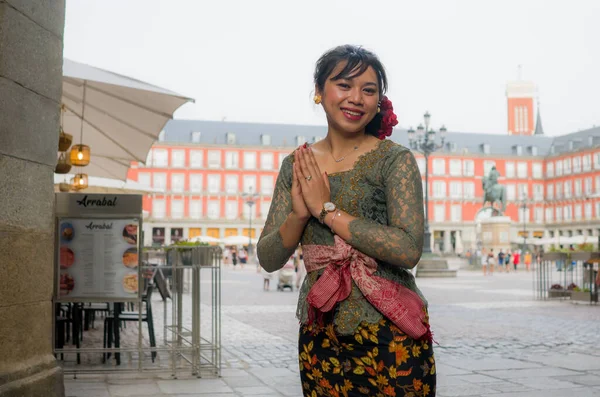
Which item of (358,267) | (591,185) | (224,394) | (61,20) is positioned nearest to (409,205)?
(358,267)

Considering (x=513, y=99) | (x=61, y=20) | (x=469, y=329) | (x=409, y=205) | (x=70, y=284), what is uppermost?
(x=513, y=99)

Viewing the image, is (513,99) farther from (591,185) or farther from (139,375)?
(139,375)

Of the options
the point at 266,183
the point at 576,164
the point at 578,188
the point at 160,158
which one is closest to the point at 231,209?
the point at 266,183

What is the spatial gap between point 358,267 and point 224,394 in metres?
3.42

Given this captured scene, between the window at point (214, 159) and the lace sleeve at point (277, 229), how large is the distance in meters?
68.1

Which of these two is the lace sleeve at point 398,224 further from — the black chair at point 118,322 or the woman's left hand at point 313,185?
the black chair at point 118,322

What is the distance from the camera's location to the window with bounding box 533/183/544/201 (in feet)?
248

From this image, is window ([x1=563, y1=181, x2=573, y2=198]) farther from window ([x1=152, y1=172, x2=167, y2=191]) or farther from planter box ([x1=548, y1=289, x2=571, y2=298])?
planter box ([x1=548, y1=289, x2=571, y2=298])

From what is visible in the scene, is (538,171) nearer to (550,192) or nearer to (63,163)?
(550,192)

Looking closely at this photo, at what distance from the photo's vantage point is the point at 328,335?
6.19ft

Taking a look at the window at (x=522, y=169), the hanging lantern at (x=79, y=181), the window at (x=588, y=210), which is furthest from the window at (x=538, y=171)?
the hanging lantern at (x=79, y=181)

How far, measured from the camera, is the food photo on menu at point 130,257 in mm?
5492

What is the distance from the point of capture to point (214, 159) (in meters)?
69.9

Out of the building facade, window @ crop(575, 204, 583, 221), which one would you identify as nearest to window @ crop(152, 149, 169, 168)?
the building facade
